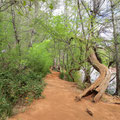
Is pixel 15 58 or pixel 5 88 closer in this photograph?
pixel 5 88

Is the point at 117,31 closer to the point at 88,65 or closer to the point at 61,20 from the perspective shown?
the point at 88,65

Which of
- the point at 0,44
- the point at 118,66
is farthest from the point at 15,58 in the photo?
the point at 118,66

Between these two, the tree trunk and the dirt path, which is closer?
the dirt path

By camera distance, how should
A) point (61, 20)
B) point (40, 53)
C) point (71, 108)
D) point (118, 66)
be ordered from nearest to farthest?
point (71, 108) → point (61, 20) → point (118, 66) → point (40, 53)

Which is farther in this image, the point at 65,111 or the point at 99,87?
the point at 99,87

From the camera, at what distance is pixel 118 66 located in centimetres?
554

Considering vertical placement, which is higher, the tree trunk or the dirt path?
the tree trunk

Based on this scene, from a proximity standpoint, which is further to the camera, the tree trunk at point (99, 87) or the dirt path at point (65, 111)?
the tree trunk at point (99, 87)

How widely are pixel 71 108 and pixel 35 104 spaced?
1.23 metres

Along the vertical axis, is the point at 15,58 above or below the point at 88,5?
below

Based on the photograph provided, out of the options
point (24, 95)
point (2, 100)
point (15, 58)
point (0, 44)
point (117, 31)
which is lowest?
point (24, 95)

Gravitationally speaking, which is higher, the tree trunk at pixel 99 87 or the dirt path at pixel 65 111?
the tree trunk at pixel 99 87

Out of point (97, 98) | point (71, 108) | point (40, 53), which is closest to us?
point (71, 108)

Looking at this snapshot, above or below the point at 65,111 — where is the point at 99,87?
above
